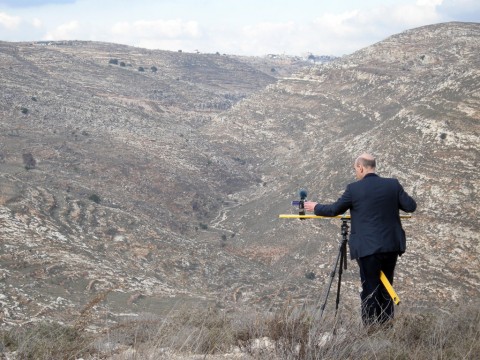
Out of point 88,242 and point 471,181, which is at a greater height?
point 471,181

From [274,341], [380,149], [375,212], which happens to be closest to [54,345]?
[274,341]

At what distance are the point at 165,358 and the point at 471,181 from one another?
19.6 m

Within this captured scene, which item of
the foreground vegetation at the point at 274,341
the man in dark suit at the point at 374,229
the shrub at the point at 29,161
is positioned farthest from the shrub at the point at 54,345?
the shrub at the point at 29,161

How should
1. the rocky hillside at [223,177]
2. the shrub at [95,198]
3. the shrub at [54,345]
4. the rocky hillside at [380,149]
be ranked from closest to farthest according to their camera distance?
the shrub at [54,345]
the rocky hillside at [223,177]
the rocky hillside at [380,149]
the shrub at [95,198]

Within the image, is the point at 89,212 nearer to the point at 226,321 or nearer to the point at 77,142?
the point at 77,142

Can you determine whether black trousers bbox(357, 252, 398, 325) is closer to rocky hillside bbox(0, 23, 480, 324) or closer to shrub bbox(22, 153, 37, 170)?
rocky hillside bbox(0, 23, 480, 324)

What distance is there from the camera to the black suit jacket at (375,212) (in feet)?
17.2

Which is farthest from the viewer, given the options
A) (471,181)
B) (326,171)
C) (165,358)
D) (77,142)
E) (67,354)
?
(77,142)

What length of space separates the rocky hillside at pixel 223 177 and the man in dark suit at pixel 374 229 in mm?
640

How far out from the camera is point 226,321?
5820 millimetres

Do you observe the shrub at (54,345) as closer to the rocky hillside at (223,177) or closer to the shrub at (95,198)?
the rocky hillside at (223,177)

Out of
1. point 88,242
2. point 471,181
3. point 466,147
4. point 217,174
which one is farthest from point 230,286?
point 217,174

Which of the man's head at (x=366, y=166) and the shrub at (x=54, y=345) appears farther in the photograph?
the man's head at (x=366, y=166)

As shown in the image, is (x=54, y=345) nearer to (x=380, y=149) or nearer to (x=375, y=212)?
(x=375, y=212)
